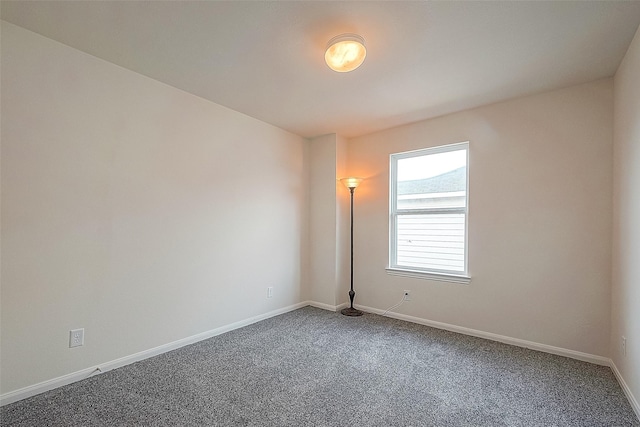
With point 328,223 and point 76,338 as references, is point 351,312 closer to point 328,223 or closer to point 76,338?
point 328,223

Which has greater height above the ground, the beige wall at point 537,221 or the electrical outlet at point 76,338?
the beige wall at point 537,221

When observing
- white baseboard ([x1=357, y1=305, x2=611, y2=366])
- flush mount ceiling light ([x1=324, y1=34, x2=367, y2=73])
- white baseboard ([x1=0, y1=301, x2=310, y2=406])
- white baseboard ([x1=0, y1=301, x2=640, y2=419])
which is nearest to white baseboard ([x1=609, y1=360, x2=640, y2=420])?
white baseboard ([x1=0, y1=301, x2=640, y2=419])

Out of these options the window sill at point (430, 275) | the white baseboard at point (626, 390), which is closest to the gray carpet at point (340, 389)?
the white baseboard at point (626, 390)

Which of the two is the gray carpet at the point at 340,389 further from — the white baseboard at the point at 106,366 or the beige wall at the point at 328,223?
the beige wall at the point at 328,223

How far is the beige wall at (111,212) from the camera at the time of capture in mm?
1948

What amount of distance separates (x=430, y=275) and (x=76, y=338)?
332cm

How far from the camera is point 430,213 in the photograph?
3.56 metres

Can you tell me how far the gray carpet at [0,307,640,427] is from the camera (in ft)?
5.87

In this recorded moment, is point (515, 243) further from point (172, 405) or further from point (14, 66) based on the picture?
point (14, 66)

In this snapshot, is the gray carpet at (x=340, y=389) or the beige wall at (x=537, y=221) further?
the beige wall at (x=537, y=221)

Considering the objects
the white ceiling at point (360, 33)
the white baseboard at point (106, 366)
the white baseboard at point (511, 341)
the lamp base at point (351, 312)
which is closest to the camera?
the white ceiling at point (360, 33)

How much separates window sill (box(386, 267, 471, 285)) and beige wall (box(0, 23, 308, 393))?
1.70m

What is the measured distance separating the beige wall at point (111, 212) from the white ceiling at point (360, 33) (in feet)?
1.01

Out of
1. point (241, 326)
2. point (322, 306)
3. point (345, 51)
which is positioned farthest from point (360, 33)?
point (322, 306)
